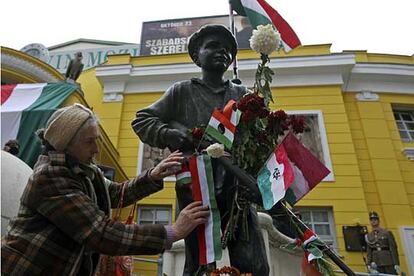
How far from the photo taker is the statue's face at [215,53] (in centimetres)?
234

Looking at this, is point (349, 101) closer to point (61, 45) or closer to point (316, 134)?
point (316, 134)

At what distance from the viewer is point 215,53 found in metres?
2.34

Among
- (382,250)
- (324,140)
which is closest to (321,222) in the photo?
(382,250)

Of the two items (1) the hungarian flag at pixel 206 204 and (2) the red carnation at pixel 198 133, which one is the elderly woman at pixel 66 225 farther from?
(2) the red carnation at pixel 198 133

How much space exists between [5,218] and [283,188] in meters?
2.54

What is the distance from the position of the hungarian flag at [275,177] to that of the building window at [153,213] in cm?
797

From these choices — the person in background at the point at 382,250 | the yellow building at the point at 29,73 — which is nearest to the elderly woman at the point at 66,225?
the person in background at the point at 382,250

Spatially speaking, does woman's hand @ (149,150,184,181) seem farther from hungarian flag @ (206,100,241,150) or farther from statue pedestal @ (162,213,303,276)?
statue pedestal @ (162,213,303,276)

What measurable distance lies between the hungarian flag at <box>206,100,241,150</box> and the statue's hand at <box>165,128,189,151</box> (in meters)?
0.18

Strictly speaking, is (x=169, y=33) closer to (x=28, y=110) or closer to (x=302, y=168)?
(x=28, y=110)

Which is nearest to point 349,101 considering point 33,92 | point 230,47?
point 33,92

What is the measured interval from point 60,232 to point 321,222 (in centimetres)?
860

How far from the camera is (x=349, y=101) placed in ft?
36.0

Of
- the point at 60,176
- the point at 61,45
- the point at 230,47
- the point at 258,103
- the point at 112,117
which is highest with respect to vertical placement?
the point at 61,45
